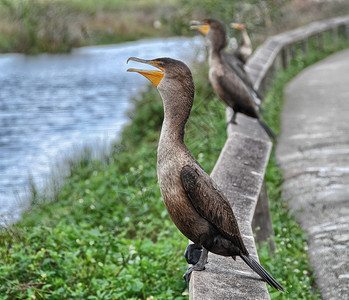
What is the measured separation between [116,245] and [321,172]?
2.64 metres

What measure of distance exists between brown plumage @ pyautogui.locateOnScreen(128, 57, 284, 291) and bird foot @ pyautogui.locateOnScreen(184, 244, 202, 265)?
0.10m

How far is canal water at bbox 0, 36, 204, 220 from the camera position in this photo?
32.8ft

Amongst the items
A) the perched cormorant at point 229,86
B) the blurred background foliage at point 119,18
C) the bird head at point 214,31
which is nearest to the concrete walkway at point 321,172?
the perched cormorant at point 229,86

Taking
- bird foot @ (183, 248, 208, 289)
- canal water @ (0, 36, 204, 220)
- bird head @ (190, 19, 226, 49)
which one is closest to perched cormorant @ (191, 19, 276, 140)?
bird head @ (190, 19, 226, 49)

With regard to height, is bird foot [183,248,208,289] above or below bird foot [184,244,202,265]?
above

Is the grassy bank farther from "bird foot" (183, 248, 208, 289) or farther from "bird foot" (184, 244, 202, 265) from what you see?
"bird foot" (183, 248, 208, 289)

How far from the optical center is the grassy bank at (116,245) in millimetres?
4098

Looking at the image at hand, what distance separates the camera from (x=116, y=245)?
193 inches

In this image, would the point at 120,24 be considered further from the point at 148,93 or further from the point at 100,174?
the point at 100,174

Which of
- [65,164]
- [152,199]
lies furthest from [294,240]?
[65,164]

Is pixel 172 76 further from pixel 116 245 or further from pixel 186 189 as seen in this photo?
pixel 116 245

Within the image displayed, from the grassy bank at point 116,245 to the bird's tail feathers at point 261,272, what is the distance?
1010 mm

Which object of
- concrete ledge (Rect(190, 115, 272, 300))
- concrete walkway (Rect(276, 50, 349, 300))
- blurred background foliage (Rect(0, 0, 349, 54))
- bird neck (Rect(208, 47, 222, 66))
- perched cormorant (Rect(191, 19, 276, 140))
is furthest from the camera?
blurred background foliage (Rect(0, 0, 349, 54))

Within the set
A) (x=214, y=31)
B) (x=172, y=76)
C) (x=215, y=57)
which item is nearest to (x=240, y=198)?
Answer: (x=172, y=76)
